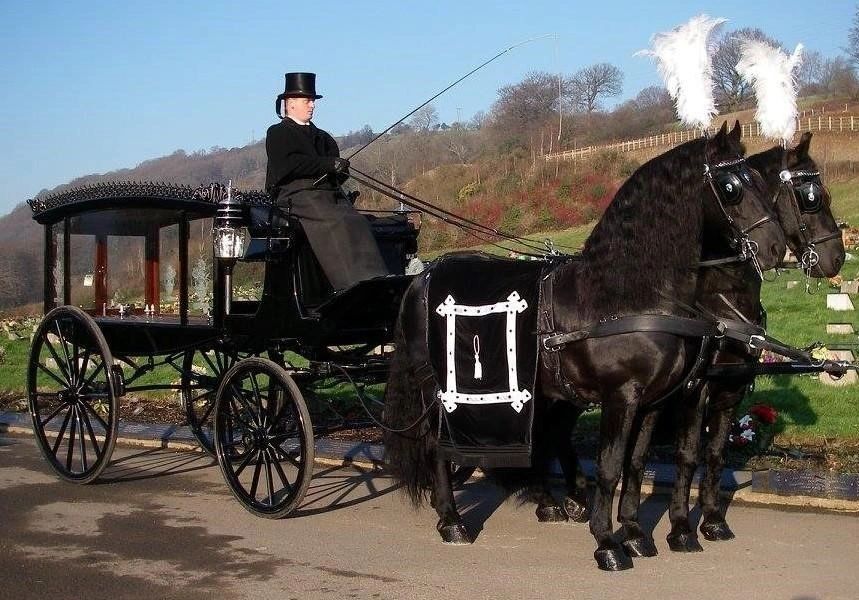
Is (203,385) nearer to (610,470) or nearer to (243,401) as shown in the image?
(243,401)

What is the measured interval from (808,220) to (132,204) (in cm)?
549

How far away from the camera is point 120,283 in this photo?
395 inches

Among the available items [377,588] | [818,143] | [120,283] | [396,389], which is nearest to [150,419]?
[120,283]

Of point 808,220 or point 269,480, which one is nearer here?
point 808,220

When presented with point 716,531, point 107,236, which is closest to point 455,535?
point 716,531

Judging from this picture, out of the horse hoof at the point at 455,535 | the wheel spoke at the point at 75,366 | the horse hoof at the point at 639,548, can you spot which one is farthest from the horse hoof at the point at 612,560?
the wheel spoke at the point at 75,366

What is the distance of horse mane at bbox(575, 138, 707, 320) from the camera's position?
6.18 metres

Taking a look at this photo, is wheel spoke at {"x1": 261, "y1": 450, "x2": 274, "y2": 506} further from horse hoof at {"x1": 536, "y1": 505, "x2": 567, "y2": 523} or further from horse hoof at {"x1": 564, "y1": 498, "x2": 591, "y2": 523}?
horse hoof at {"x1": 564, "y1": 498, "x2": 591, "y2": 523}

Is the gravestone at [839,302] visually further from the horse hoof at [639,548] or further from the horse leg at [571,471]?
the horse hoof at [639,548]

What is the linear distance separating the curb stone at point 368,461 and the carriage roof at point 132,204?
2429mm

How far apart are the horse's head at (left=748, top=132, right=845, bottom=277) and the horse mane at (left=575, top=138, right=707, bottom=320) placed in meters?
0.53

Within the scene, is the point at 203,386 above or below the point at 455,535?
above

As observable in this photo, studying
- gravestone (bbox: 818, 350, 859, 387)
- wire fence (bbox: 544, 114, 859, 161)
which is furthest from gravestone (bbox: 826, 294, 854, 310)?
wire fence (bbox: 544, 114, 859, 161)

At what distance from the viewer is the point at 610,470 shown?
20.9 ft
